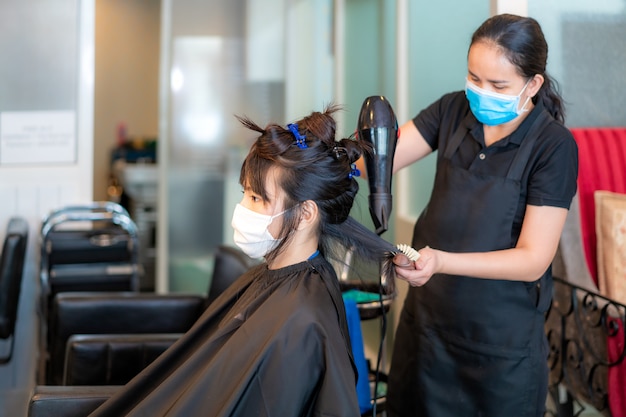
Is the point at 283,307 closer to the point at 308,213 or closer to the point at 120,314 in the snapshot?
the point at 308,213

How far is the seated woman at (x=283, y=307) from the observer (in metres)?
1.41

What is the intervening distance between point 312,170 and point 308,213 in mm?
95

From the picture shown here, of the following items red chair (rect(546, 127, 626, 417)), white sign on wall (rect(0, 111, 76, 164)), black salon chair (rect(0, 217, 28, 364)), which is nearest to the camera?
red chair (rect(546, 127, 626, 417))

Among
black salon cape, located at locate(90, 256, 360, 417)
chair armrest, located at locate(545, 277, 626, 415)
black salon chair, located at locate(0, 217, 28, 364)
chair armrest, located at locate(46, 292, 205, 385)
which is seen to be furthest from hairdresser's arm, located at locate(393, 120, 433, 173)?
black salon chair, located at locate(0, 217, 28, 364)

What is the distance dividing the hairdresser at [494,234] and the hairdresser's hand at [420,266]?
0.01 m

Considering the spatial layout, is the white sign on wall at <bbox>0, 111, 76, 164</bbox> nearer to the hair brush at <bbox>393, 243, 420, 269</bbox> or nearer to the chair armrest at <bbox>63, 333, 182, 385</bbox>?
the chair armrest at <bbox>63, 333, 182, 385</bbox>

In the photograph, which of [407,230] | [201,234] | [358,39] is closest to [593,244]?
[407,230]

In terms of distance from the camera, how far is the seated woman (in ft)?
4.61

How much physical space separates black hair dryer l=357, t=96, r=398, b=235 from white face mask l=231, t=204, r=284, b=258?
0.22 m

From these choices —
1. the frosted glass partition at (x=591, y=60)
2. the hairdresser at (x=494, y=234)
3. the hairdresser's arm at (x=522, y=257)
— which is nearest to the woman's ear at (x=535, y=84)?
the hairdresser at (x=494, y=234)

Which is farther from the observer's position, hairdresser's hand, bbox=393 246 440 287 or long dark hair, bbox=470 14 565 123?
long dark hair, bbox=470 14 565 123

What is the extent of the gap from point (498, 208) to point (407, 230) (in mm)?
1185

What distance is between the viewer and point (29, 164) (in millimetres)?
3740

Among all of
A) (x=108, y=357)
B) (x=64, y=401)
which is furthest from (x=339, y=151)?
(x=108, y=357)
